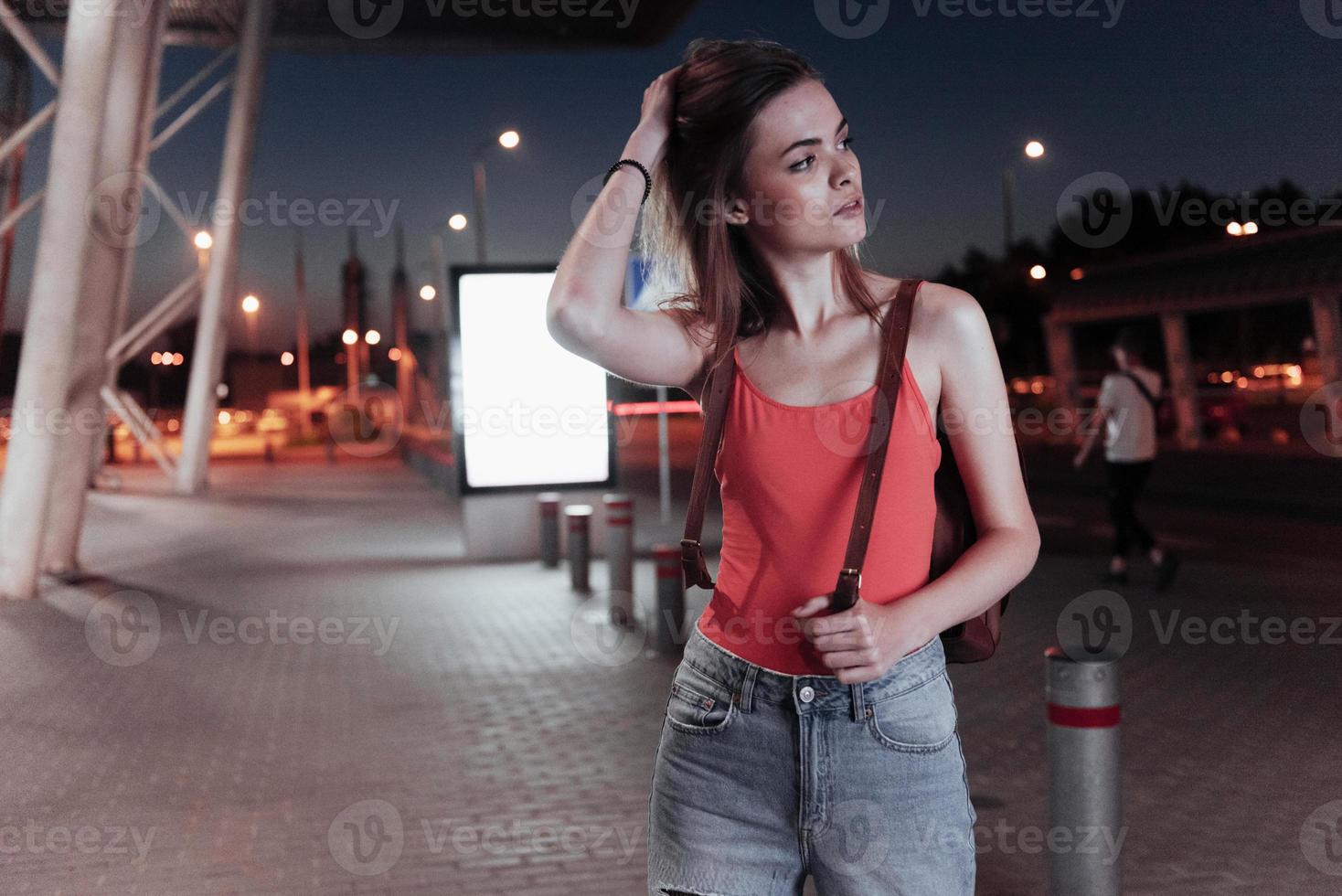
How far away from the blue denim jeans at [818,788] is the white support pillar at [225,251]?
26748 mm

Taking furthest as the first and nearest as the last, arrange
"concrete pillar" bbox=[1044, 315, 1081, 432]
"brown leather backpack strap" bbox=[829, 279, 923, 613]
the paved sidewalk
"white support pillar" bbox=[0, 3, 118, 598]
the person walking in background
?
"concrete pillar" bbox=[1044, 315, 1081, 432], "white support pillar" bbox=[0, 3, 118, 598], the person walking in background, the paved sidewalk, "brown leather backpack strap" bbox=[829, 279, 923, 613]

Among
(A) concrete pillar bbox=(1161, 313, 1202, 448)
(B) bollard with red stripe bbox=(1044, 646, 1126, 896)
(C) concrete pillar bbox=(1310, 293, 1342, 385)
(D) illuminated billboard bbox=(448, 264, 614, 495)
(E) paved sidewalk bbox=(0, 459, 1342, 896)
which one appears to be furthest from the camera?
(A) concrete pillar bbox=(1161, 313, 1202, 448)

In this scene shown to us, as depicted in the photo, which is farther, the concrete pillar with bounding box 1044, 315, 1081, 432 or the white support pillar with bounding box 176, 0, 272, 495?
the concrete pillar with bounding box 1044, 315, 1081, 432

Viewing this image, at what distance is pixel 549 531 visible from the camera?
600 inches

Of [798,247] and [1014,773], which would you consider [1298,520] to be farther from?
[798,247]

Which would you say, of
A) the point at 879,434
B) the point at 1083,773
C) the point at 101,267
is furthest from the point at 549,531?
the point at 879,434

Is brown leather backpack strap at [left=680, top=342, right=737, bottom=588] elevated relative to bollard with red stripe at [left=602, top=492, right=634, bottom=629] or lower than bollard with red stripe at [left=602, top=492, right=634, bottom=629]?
elevated

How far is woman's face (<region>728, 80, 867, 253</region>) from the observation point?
212 cm

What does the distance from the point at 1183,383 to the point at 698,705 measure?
1263 inches

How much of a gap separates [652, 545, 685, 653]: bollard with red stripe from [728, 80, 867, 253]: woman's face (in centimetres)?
772

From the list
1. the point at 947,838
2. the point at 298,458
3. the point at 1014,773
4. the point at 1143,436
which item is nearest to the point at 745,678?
the point at 947,838

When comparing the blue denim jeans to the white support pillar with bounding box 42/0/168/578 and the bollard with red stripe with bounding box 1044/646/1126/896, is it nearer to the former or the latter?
the bollard with red stripe with bounding box 1044/646/1126/896

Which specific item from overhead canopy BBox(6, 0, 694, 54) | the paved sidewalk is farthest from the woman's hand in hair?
overhead canopy BBox(6, 0, 694, 54)

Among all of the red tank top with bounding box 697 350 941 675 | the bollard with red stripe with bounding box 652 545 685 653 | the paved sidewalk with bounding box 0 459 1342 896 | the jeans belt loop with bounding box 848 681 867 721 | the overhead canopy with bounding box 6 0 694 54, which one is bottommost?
the paved sidewalk with bounding box 0 459 1342 896
